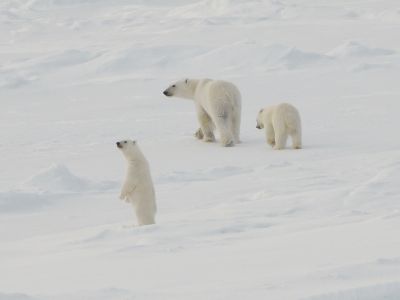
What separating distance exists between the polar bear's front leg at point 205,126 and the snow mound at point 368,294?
6701 mm

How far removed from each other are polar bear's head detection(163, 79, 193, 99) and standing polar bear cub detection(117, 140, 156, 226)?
13.2 ft

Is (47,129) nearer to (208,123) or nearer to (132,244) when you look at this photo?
(208,123)

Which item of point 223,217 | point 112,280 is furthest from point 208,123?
point 112,280

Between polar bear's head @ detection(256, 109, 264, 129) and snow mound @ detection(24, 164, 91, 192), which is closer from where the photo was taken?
snow mound @ detection(24, 164, 91, 192)

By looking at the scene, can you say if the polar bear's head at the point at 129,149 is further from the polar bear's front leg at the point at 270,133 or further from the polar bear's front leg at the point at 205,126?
the polar bear's front leg at the point at 205,126

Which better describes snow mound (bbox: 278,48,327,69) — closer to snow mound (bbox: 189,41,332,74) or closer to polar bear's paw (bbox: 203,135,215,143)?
snow mound (bbox: 189,41,332,74)

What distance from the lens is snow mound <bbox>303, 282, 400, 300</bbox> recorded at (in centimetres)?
228

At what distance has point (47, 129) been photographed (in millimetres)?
10469

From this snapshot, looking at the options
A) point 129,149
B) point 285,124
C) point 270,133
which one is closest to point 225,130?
point 270,133

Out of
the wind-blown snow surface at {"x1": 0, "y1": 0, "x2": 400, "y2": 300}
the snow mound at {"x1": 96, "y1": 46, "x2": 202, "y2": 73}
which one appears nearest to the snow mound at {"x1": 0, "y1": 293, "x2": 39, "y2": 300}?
the wind-blown snow surface at {"x1": 0, "y1": 0, "x2": 400, "y2": 300}

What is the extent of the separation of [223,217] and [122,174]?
2713 millimetres

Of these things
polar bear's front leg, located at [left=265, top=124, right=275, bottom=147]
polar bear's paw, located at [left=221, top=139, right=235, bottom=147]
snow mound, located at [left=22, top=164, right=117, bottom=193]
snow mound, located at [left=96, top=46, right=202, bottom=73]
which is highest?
snow mound, located at [left=22, top=164, right=117, bottom=193]

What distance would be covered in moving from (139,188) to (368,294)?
3.07 metres

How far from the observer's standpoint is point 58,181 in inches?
256
